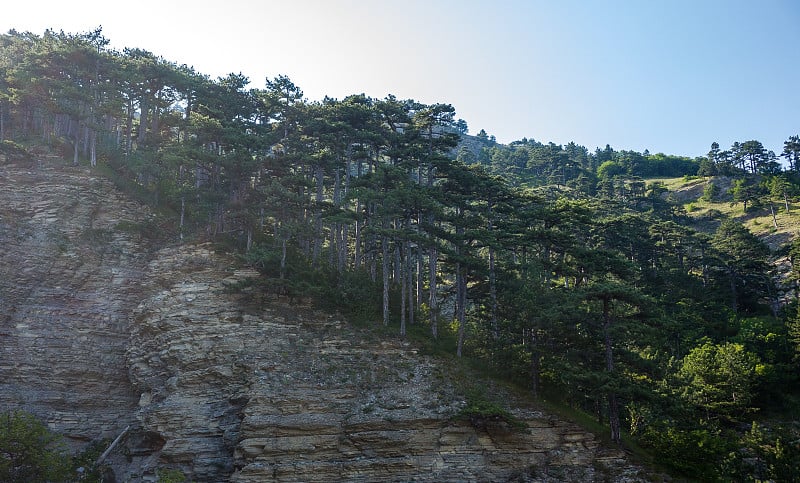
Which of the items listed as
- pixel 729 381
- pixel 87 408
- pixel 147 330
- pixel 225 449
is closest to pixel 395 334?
pixel 225 449

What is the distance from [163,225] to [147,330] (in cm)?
1071

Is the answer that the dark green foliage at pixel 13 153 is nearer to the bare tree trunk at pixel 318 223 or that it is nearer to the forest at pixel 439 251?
the forest at pixel 439 251

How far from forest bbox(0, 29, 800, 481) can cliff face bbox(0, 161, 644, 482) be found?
10.0 feet

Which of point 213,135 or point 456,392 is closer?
point 456,392

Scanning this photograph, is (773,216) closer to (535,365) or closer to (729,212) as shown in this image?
(729,212)

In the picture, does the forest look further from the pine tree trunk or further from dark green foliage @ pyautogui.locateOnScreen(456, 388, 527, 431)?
dark green foliage @ pyautogui.locateOnScreen(456, 388, 527, 431)

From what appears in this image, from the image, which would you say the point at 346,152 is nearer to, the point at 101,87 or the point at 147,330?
the point at 147,330

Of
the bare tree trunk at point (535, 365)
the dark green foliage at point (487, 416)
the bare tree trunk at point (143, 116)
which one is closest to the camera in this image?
the dark green foliage at point (487, 416)

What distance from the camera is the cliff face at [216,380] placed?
2211 cm

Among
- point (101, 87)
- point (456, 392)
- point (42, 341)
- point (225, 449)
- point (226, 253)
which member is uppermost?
point (101, 87)

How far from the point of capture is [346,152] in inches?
1515

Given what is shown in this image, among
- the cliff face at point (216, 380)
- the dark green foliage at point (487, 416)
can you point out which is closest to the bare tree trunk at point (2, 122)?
the cliff face at point (216, 380)

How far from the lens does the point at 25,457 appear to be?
20.0m

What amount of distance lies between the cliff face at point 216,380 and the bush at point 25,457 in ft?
11.6
